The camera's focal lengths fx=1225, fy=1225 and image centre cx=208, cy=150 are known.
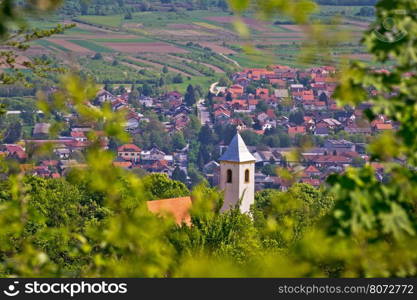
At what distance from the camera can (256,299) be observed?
3355 millimetres

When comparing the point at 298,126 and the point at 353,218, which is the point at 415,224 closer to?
the point at 353,218

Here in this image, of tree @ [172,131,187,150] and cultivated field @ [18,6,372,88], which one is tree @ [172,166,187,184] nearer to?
tree @ [172,131,187,150]

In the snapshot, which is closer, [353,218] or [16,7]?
[353,218]

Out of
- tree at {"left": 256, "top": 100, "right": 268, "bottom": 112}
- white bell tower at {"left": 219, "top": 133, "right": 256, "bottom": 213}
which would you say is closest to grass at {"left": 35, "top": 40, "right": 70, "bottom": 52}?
tree at {"left": 256, "top": 100, "right": 268, "bottom": 112}

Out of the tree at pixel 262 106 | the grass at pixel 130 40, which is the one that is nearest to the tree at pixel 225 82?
the tree at pixel 262 106

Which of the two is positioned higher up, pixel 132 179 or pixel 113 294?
pixel 132 179

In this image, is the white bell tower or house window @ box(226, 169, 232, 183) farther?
house window @ box(226, 169, 232, 183)

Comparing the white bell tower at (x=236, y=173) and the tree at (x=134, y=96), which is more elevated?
the white bell tower at (x=236, y=173)

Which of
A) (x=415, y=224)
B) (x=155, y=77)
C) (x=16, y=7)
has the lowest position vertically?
(x=155, y=77)

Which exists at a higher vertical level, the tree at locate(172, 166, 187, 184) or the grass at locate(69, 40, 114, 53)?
the tree at locate(172, 166, 187, 184)

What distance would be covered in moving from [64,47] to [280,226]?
9599 centimetres

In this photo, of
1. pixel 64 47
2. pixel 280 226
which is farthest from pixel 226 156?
pixel 64 47

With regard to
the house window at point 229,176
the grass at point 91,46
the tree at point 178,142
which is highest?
the house window at point 229,176

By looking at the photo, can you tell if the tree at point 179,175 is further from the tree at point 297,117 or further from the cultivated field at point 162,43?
the cultivated field at point 162,43
